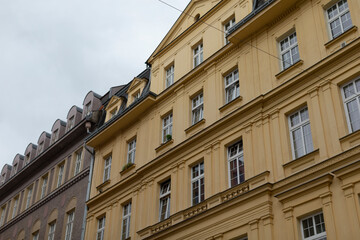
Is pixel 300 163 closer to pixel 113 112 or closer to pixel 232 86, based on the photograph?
pixel 232 86

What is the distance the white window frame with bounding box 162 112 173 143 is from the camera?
2216 cm

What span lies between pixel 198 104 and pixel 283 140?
5819 millimetres

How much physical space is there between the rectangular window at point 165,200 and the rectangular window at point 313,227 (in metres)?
6.67

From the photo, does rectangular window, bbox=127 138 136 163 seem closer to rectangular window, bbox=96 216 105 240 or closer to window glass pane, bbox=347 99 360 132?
rectangular window, bbox=96 216 105 240

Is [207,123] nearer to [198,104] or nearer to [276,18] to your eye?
[198,104]

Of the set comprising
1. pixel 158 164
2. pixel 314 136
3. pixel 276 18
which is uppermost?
pixel 276 18

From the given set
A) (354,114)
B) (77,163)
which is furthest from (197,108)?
(77,163)

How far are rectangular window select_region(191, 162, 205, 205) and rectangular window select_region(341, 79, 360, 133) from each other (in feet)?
20.2

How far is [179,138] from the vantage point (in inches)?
822

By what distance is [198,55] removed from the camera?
22.8 m

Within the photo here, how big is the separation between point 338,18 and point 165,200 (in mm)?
9478

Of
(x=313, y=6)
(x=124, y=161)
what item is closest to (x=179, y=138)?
(x=124, y=161)

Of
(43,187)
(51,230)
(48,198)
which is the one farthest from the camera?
(43,187)

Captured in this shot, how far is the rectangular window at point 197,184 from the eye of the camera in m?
18.5
